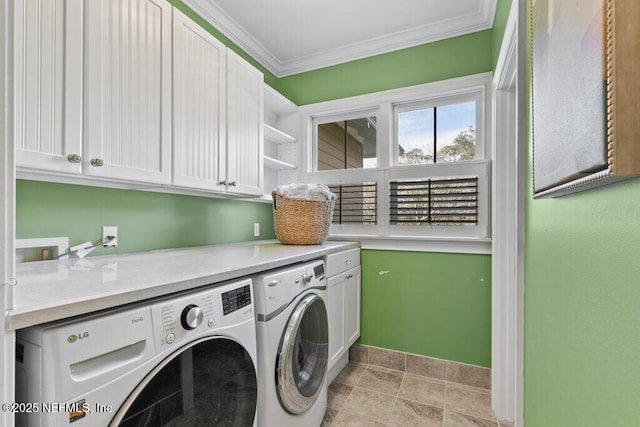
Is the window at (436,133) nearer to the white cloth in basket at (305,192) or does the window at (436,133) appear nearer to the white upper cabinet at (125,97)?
the white cloth in basket at (305,192)

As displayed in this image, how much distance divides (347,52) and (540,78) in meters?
1.98

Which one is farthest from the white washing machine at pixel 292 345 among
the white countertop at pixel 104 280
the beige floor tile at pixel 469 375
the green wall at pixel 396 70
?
the green wall at pixel 396 70

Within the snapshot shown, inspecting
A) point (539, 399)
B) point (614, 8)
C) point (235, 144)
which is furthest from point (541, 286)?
point (235, 144)

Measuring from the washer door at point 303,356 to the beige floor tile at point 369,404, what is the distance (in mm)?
374

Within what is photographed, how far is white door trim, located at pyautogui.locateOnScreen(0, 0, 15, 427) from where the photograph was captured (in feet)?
1.90

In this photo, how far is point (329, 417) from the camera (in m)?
1.75

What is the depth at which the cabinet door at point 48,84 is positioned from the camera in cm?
95

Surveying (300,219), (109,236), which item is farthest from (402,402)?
(109,236)

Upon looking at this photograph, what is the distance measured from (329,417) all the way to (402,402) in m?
0.49

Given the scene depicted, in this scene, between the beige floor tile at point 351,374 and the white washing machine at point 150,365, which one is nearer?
the white washing machine at point 150,365

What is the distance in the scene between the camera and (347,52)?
255 cm

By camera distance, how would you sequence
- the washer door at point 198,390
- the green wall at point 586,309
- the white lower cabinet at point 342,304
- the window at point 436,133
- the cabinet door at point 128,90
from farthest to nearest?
the window at point 436,133 < the white lower cabinet at point 342,304 < the cabinet door at point 128,90 < the washer door at point 198,390 < the green wall at point 586,309

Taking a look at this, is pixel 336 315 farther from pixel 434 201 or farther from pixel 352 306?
pixel 434 201

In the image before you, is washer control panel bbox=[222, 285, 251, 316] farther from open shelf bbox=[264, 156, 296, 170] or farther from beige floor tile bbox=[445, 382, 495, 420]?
beige floor tile bbox=[445, 382, 495, 420]
